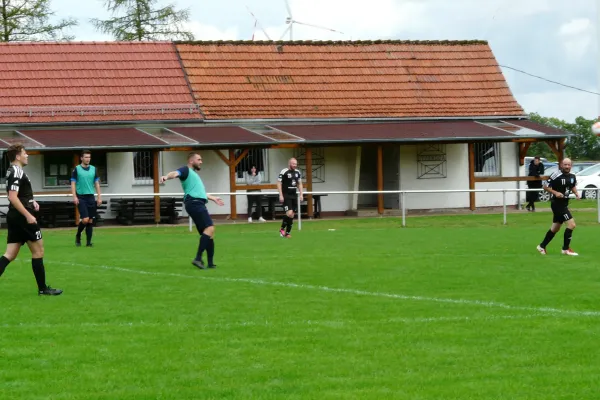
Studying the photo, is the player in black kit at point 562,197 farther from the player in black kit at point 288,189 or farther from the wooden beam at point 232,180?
the wooden beam at point 232,180

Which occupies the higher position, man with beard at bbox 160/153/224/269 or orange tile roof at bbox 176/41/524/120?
orange tile roof at bbox 176/41/524/120

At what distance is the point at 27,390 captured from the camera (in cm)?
802

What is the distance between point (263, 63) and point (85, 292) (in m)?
28.7

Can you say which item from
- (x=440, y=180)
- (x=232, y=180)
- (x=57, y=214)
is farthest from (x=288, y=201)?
(x=440, y=180)

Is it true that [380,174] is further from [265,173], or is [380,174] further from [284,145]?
[265,173]

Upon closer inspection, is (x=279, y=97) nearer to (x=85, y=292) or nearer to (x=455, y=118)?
(x=455, y=118)

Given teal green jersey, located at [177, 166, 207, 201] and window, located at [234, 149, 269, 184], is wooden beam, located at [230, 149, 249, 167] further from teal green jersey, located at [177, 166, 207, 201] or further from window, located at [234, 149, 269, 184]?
teal green jersey, located at [177, 166, 207, 201]

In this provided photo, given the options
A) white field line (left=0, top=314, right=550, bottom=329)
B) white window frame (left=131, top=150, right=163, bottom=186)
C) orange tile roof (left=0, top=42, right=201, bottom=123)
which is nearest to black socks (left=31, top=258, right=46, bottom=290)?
white field line (left=0, top=314, right=550, bottom=329)

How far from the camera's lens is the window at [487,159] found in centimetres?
4256

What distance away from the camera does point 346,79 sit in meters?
42.2

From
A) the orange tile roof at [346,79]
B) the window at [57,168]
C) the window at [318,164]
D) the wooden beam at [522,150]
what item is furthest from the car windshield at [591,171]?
the window at [57,168]

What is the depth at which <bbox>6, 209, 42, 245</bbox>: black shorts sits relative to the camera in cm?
1322

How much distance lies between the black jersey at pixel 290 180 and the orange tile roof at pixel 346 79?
13.0 m

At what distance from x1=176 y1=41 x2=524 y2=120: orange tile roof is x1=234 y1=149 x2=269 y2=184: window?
1.35 m
